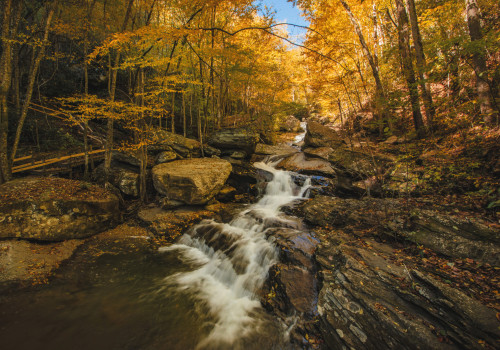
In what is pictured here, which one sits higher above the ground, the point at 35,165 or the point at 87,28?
the point at 87,28

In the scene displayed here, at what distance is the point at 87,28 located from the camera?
863 cm

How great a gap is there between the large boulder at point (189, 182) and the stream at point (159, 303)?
220 centimetres

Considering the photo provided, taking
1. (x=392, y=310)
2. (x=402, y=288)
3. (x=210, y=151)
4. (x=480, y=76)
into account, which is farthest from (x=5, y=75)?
(x=480, y=76)

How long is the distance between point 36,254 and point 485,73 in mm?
13338

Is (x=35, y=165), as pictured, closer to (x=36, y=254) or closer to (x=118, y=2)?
(x=36, y=254)

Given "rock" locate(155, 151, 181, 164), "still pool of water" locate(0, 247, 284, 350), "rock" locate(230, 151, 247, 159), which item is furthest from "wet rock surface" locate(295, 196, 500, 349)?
"rock" locate(230, 151, 247, 159)

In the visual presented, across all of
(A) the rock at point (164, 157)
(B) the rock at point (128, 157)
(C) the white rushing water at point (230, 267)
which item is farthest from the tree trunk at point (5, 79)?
(C) the white rushing water at point (230, 267)

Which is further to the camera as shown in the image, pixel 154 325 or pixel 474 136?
pixel 474 136

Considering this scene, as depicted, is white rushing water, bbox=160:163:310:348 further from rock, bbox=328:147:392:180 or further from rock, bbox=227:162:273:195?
rock, bbox=328:147:392:180

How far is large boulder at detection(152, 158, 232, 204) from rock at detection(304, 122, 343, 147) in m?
7.64

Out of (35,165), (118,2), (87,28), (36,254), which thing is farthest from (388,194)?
(118,2)

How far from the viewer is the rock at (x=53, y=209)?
5703mm

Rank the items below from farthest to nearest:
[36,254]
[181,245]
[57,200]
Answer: [181,245] < [57,200] < [36,254]

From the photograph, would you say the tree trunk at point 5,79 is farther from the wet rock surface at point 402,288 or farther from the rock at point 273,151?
the rock at point 273,151
